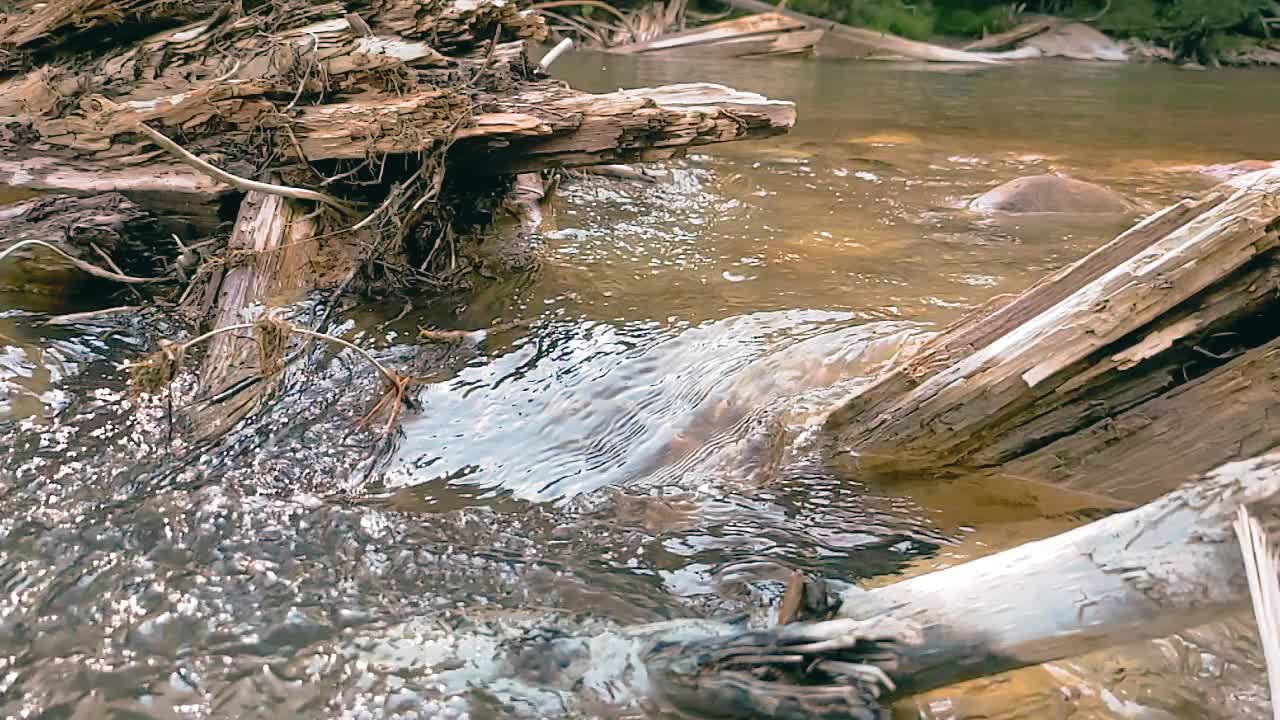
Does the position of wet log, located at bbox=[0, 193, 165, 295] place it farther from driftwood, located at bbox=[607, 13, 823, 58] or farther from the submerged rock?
driftwood, located at bbox=[607, 13, 823, 58]

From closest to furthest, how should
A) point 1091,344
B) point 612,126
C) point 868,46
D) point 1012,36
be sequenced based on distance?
point 1091,344 → point 612,126 → point 868,46 → point 1012,36

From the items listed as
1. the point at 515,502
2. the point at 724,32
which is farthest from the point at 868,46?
the point at 515,502

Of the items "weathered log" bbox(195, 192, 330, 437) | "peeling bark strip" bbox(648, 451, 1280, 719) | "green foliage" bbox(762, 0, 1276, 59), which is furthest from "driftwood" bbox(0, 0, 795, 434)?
"green foliage" bbox(762, 0, 1276, 59)

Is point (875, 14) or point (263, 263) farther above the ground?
point (263, 263)

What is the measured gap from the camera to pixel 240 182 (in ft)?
11.8

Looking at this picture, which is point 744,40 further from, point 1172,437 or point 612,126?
point 1172,437

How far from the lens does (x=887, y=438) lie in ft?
9.57

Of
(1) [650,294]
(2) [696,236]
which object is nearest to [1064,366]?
(1) [650,294]

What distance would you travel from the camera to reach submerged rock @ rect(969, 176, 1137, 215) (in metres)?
6.02

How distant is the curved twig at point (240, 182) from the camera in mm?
3395

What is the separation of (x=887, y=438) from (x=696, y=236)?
269 cm

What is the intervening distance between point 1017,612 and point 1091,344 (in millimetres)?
1103

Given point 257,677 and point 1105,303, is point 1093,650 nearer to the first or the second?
point 1105,303

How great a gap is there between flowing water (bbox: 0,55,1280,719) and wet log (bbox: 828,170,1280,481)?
0.17 metres
